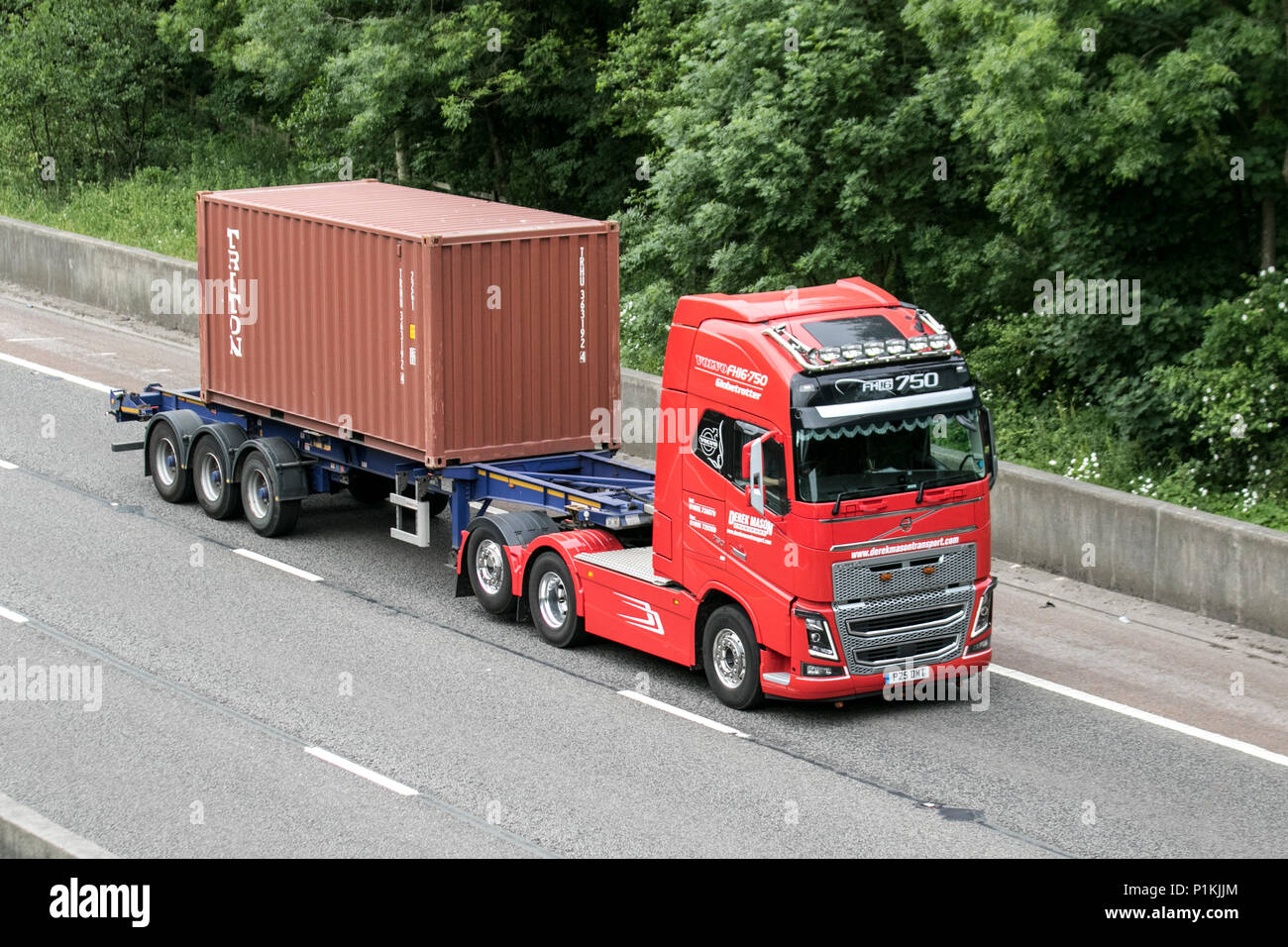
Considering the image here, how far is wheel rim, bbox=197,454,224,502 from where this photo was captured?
19047 millimetres

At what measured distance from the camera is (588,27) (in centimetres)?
3030

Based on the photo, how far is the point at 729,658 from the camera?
559 inches

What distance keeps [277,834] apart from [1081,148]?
10087 millimetres

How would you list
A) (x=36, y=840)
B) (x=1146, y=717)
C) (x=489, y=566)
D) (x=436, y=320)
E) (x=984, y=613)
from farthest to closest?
(x=489, y=566)
(x=436, y=320)
(x=984, y=613)
(x=1146, y=717)
(x=36, y=840)

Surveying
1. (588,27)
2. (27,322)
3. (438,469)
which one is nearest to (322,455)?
(438,469)

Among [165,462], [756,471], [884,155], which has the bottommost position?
[165,462]

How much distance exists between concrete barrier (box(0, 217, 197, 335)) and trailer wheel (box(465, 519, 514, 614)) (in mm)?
12414

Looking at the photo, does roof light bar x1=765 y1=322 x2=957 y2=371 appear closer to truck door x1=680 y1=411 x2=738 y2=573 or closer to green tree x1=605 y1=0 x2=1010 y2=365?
truck door x1=680 y1=411 x2=738 y2=573

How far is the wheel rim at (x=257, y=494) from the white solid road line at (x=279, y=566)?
541 millimetres

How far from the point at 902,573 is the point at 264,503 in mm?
7233

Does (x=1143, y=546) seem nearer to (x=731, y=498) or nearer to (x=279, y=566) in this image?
(x=731, y=498)
